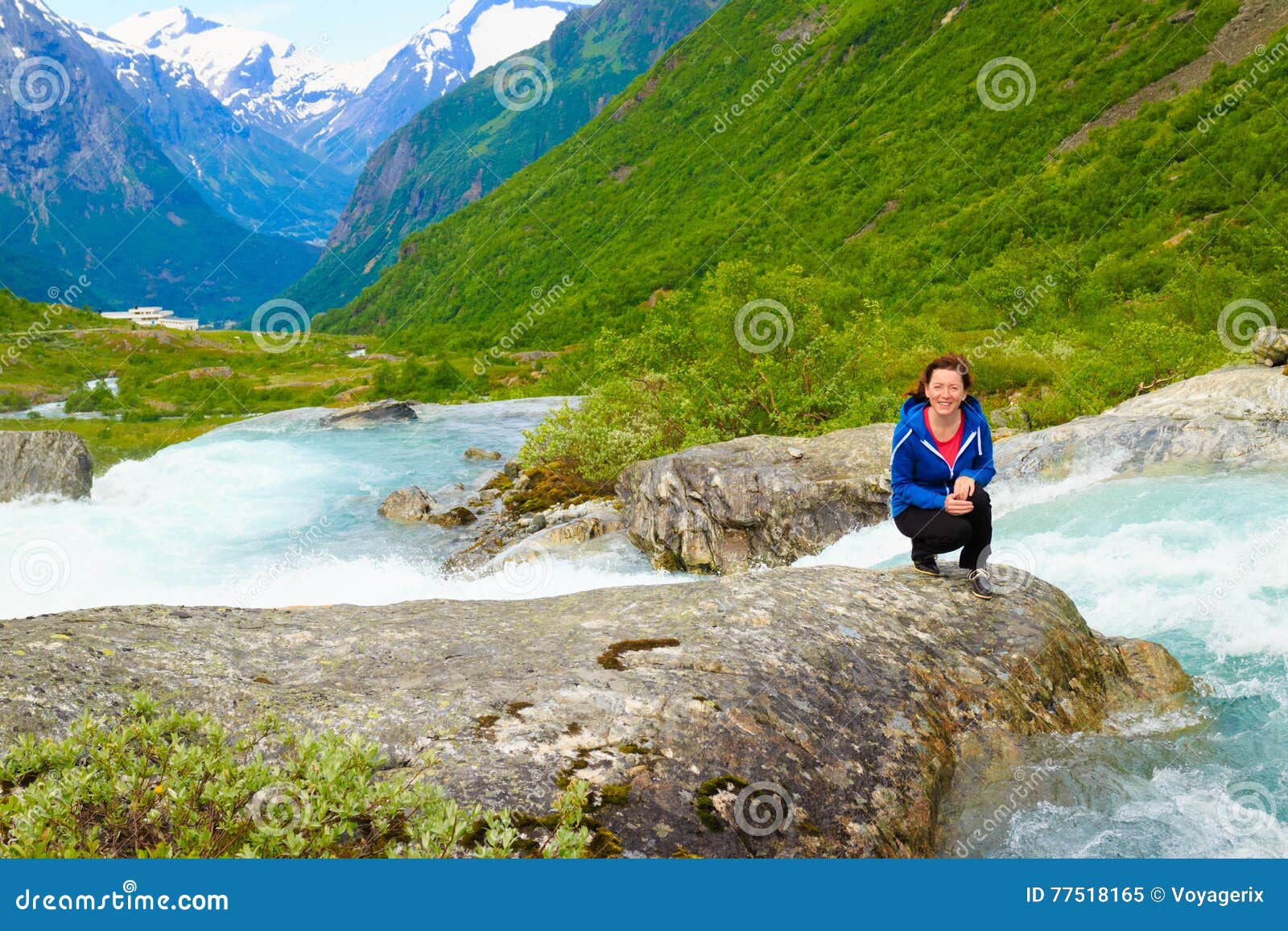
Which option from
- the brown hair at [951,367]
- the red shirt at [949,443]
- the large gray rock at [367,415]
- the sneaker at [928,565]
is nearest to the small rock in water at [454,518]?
the sneaker at [928,565]

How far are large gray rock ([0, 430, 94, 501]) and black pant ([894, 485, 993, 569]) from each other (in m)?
34.0

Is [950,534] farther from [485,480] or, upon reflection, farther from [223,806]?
[485,480]

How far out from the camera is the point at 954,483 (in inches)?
315

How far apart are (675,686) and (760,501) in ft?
43.9

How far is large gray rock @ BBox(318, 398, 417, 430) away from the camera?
5525cm

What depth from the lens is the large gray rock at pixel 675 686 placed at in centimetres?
525

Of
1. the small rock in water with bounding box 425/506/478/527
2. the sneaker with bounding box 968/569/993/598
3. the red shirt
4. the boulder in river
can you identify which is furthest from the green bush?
the boulder in river

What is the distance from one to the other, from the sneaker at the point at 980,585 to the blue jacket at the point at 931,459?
91 cm

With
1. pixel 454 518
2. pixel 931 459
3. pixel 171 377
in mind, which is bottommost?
pixel 454 518

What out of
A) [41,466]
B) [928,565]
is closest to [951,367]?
[928,565]

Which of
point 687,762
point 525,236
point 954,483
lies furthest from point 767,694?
point 525,236

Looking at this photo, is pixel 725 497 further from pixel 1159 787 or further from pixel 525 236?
pixel 525 236

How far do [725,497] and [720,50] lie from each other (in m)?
160

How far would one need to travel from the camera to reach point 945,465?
27.1 ft
